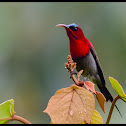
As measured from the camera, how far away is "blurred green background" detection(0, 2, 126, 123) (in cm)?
573

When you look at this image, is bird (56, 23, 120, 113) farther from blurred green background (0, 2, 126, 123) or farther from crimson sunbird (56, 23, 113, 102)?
blurred green background (0, 2, 126, 123)

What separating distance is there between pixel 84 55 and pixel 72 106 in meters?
1.81

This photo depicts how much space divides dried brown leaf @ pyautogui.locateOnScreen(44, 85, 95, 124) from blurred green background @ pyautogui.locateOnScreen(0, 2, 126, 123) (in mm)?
3940

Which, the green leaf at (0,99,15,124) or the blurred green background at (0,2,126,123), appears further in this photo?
the blurred green background at (0,2,126,123)

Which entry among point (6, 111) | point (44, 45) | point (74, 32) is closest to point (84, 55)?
point (74, 32)

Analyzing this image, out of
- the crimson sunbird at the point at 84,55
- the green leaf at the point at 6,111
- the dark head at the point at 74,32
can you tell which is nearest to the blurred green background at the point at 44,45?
the crimson sunbird at the point at 84,55

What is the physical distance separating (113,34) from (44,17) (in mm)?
2785

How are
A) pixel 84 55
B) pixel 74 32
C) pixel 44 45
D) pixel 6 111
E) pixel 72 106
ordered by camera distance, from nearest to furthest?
1. pixel 72 106
2. pixel 6 111
3. pixel 74 32
4. pixel 84 55
5. pixel 44 45

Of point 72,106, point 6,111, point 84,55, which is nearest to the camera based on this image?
point 72,106

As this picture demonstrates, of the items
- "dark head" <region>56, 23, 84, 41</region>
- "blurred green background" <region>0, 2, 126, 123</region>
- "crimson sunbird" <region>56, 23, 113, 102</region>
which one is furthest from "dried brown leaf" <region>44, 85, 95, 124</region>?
"blurred green background" <region>0, 2, 126, 123</region>

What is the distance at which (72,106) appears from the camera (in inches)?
39.3

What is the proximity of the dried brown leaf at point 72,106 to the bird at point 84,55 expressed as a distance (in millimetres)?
1173

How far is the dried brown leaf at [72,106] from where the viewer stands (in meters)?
0.96

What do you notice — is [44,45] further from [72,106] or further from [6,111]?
[72,106]
